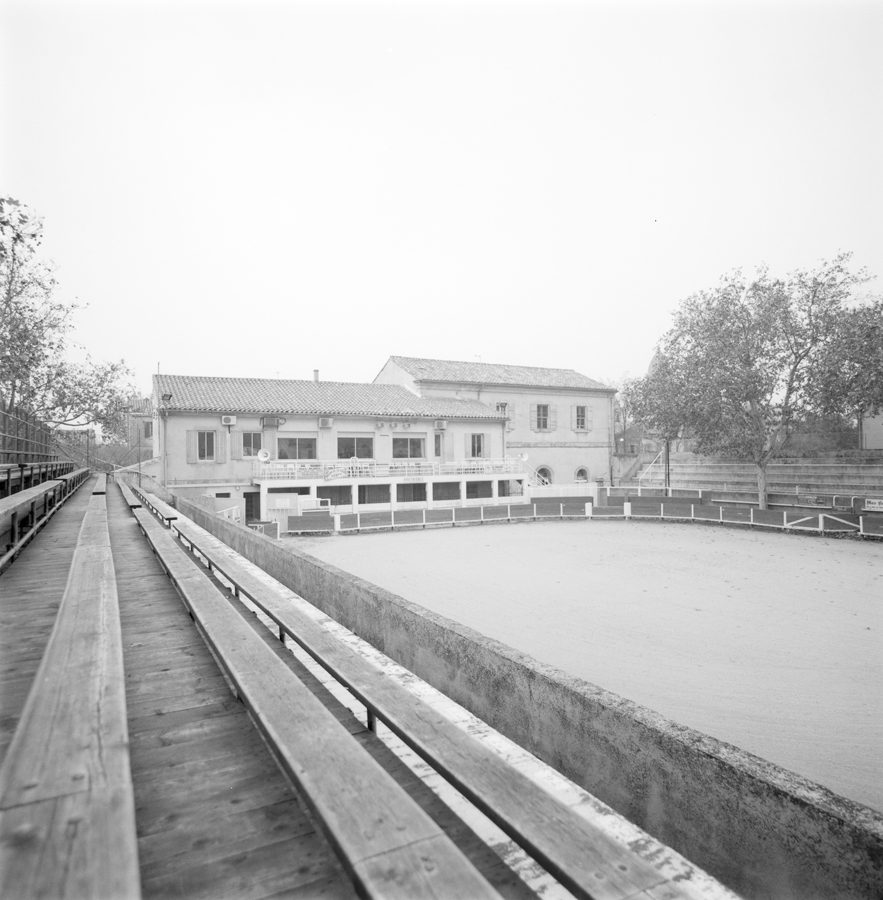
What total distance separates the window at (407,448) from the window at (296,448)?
4437 millimetres

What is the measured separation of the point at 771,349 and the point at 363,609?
26.5 meters

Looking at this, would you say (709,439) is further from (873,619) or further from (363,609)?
(363,609)

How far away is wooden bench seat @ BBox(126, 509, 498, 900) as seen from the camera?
99 cm

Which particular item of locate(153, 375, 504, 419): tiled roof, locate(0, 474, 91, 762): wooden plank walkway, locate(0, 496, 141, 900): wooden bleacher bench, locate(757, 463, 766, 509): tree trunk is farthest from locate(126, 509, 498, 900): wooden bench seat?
locate(757, 463, 766, 509): tree trunk

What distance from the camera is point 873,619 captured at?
10312 mm

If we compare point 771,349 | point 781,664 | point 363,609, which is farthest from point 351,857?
point 771,349

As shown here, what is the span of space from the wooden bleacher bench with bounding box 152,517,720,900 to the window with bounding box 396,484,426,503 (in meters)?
25.4

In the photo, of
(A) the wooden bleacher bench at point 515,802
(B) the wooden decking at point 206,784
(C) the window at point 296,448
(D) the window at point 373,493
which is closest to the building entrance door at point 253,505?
(C) the window at point 296,448

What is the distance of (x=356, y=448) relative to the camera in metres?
28.0

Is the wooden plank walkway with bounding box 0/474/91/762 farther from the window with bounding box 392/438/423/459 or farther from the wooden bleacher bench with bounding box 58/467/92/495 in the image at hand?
the window with bounding box 392/438/423/459

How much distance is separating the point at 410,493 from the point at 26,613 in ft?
80.9

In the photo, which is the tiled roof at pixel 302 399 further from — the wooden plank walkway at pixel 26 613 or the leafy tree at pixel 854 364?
the wooden plank walkway at pixel 26 613

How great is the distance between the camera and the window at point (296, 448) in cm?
2622

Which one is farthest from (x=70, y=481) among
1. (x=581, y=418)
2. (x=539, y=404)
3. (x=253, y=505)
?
(x=581, y=418)
